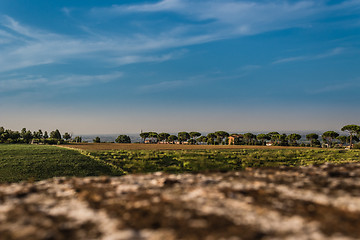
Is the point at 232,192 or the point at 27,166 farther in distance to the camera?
the point at 27,166

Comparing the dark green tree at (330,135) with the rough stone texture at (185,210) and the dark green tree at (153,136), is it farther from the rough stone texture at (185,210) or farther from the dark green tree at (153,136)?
the rough stone texture at (185,210)

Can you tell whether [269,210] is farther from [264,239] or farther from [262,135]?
[262,135]

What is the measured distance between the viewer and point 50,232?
123 inches

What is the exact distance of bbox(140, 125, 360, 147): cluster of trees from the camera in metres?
106

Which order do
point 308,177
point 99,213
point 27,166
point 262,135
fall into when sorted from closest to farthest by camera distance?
point 99,213 → point 308,177 → point 27,166 → point 262,135

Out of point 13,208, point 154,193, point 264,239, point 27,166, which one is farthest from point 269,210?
point 27,166

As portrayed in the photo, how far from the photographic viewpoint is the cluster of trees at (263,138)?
105875mm

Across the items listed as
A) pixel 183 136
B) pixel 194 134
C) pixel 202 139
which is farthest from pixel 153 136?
pixel 202 139

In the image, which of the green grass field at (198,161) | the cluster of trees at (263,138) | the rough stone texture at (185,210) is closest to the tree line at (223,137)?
the cluster of trees at (263,138)

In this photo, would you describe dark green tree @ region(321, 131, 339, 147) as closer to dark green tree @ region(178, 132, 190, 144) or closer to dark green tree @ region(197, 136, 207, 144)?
dark green tree @ region(197, 136, 207, 144)

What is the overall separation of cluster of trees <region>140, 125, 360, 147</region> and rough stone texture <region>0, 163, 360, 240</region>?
4326 inches

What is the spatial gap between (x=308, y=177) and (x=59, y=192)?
6.34m

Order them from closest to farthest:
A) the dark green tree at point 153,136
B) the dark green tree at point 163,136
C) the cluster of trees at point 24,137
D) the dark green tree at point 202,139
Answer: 1. the cluster of trees at point 24,137
2. the dark green tree at point 202,139
3. the dark green tree at point 163,136
4. the dark green tree at point 153,136

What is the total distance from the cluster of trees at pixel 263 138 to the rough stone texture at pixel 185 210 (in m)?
110
